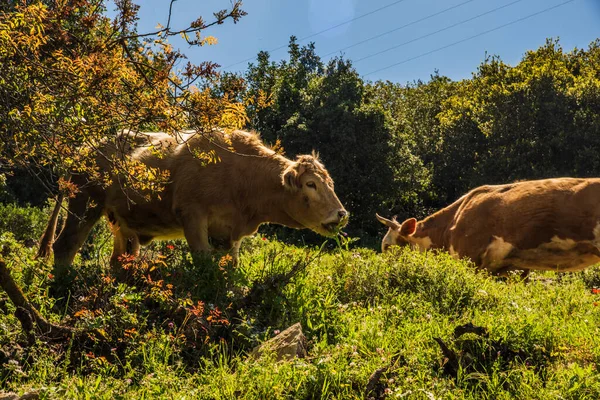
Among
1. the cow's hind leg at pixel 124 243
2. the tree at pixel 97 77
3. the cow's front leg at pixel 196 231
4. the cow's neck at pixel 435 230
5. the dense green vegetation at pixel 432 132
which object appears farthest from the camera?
the dense green vegetation at pixel 432 132

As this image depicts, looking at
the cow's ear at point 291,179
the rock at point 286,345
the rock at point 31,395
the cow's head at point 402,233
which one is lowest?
the cow's head at point 402,233

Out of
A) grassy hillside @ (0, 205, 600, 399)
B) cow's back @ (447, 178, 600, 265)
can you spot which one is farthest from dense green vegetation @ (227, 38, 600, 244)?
grassy hillside @ (0, 205, 600, 399)

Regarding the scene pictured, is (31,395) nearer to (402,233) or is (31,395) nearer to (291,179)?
(291,179)

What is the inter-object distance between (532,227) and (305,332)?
591 cm

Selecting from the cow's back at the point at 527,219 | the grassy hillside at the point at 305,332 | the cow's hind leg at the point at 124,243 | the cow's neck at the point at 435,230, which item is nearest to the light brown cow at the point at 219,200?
the cow's hind leg at the point at 124,243

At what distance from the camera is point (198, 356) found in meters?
5.30

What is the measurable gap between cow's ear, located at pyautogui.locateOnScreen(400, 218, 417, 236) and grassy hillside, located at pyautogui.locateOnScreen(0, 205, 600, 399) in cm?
513

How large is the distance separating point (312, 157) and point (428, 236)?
5191 mm

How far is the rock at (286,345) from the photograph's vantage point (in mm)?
4973

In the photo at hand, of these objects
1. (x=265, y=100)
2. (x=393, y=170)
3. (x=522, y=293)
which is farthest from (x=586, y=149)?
(x=265, y=100)

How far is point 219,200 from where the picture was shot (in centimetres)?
754

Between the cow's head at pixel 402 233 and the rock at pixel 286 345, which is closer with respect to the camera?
the rock at pixel 286 345

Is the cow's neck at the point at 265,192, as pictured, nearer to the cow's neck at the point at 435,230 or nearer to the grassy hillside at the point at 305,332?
the grassy hillside at the point at 305,332

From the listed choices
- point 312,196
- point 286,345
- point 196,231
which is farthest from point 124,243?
point 286,345
